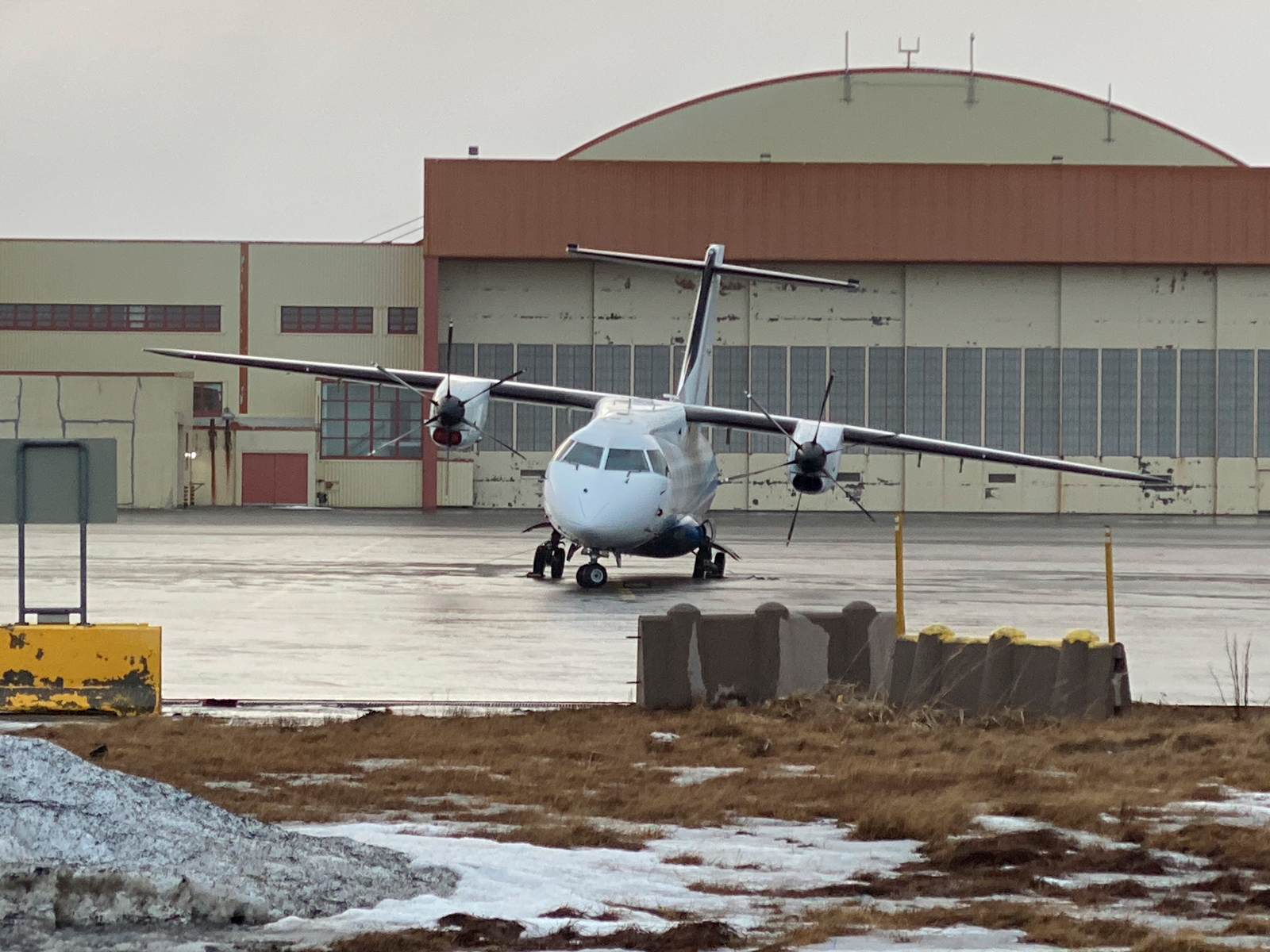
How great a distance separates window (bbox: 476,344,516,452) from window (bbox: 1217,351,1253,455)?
80.0 ft

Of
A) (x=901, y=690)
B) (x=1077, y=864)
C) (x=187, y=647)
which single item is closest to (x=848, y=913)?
(x=1077, y=864)

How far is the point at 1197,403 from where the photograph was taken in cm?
5997

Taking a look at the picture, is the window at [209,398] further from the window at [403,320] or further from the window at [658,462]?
the window at [658,462]

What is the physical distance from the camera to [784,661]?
12758 millimetres

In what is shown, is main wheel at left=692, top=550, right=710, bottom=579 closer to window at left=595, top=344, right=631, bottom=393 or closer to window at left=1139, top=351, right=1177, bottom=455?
window at left=595, top=344, right=631, bottom=393

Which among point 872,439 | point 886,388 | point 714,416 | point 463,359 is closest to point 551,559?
point 714,416

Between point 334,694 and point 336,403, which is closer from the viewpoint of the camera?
point 334,694

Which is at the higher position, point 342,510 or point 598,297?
point 598,297

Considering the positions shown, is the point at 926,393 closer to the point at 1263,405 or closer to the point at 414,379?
the point at 1263,405

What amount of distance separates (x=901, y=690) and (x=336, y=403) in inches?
2012

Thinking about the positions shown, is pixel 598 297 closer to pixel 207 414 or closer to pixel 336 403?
pixel 336 403

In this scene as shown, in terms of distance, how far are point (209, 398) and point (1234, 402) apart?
36.2 m

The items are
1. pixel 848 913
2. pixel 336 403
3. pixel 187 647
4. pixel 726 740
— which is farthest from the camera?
pixel 336 403

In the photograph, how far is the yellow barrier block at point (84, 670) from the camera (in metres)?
12.1
